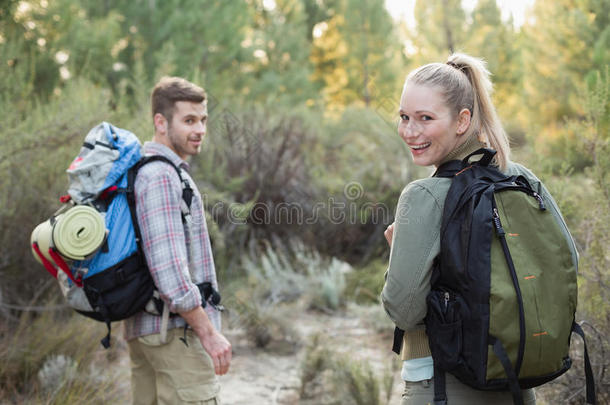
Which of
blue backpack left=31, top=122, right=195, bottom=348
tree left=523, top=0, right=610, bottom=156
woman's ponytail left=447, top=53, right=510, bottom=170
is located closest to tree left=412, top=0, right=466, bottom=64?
tree left=523, top=0, right=610, bottom=156

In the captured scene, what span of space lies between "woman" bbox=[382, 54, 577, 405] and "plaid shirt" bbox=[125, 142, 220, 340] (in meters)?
0.95

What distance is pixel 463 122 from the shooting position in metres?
1.66

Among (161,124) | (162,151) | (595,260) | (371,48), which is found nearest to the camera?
(162,151)

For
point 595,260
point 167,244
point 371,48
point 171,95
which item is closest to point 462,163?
point 167,244

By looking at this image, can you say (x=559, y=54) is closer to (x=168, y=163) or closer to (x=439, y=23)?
(x=439, y=23)

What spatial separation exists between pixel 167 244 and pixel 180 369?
1.76 ft

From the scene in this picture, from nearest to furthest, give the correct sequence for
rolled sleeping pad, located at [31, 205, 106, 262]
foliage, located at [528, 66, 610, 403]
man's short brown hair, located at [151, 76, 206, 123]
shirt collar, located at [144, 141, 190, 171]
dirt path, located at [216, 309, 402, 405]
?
rolled sleeping pad, located at [31, 205, 106, 262]
shirt collar, located at [144, 141, 190, 171]
man's short brown hair, located at [151, 76, 206, 123]
foliage, located at [528, 66, 610, 403]
dirt path, located at [216, 309, 402, 405]

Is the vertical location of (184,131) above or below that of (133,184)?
above

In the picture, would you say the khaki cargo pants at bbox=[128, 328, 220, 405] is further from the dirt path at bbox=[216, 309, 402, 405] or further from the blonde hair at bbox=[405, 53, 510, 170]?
the dirt path at bbox=[216, 309, 402, 405]

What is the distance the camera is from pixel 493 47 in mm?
14570

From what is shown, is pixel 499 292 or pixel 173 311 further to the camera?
pixel 173 311

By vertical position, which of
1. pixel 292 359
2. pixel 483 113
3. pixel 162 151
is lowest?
pixel 292 359

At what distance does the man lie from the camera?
2168 mm

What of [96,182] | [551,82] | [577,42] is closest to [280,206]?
[96,182]
